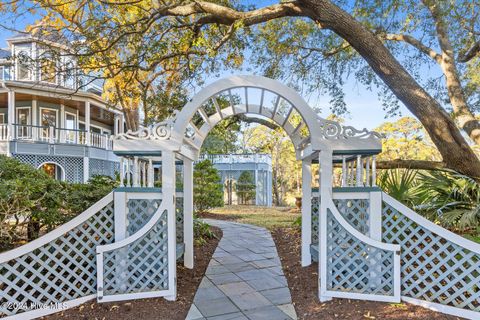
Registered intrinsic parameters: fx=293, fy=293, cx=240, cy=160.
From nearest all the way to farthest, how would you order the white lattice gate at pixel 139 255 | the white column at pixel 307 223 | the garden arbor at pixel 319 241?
the garden arbor at pixel 319 241
the white lattice gate at pixel 139 255
the white column at pixel 307 223

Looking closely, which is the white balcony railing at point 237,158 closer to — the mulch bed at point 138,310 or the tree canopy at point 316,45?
the tree canopy at point 316,45

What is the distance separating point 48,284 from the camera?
122 inches

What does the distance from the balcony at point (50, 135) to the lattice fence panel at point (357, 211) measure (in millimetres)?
13373

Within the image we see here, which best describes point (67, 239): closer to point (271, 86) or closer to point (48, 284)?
point (48, 284)

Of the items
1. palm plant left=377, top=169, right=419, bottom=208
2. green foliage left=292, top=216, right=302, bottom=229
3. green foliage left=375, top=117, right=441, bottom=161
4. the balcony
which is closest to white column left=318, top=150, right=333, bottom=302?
palm plant left=377, top=169, right=419, bottom=208

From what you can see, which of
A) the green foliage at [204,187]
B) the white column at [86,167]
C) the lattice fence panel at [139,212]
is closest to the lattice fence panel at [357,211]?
the lattice fence panel at [139,212]

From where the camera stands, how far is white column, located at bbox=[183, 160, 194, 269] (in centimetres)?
453

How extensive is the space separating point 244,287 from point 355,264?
1427 mm

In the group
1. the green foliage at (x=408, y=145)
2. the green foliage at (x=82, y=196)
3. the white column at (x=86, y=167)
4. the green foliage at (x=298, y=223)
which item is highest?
the green foliage at (x=408, y=145)

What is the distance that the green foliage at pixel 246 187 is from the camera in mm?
17250

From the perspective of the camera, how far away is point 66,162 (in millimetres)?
13656

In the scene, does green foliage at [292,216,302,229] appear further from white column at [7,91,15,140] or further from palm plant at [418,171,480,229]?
white column at [7,91,15,140]

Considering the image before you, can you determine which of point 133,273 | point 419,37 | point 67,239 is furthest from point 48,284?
point 419,37

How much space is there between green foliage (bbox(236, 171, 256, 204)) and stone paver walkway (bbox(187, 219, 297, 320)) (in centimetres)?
1123
